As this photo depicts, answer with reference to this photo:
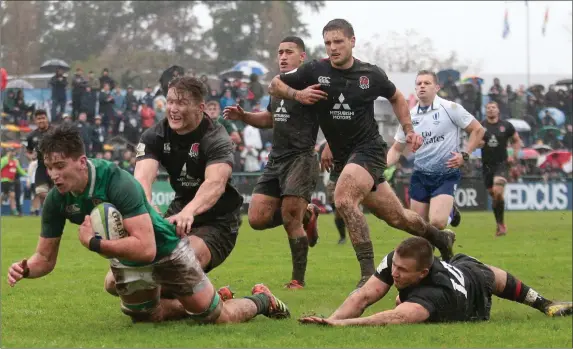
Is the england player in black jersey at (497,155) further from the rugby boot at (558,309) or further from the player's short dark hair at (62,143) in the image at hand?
the player's short dark hair at (62,143)

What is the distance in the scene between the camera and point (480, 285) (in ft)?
26.5

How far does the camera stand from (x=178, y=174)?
28.2 ft

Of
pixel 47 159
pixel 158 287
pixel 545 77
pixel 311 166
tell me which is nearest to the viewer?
pixel 47 159

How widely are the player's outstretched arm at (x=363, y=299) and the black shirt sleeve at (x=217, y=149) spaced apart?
4.72 ft

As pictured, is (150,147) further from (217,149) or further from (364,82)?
(364,82)

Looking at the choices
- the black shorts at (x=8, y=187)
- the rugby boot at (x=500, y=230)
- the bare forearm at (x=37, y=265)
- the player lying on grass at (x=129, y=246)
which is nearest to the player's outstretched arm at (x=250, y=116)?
the player lying on grass at (x=129, y=246)

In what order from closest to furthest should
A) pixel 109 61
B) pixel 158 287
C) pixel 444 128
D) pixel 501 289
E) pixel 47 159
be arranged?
1. pixel 47 159
2. pixel 158 287
3. pixel 501 289
4. pixel 444 128
5. pixel 109 61

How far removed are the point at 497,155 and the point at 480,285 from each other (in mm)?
12032

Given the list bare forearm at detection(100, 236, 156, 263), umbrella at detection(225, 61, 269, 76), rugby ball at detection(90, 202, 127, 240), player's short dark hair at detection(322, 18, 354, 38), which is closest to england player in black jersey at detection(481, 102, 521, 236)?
player's short dark hair at detection(322, 18, 354, 38)

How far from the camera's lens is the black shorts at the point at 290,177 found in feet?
35.8

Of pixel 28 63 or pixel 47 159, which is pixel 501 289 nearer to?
pixel 47 159

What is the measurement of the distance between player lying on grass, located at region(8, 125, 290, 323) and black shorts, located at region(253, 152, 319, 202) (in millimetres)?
2670

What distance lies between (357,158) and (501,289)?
2.21 metres

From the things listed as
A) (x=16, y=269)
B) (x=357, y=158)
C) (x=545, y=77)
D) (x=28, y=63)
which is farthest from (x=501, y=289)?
(x=28, y=63)
